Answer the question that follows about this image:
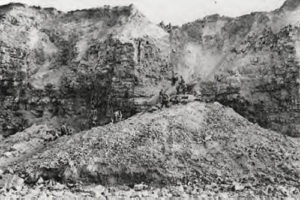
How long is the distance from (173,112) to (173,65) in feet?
23.7

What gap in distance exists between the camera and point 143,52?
26.0 meters

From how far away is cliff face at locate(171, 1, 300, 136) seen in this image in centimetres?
2155

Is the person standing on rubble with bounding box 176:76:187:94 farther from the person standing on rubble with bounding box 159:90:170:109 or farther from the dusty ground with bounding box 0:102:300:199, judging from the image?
the dusty ground with bounding box 0:102:300:199

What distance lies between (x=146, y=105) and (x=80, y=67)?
17.2 ft

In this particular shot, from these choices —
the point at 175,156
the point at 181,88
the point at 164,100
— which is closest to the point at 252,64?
the point at 181,88

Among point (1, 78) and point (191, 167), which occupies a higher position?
point (1, 78)

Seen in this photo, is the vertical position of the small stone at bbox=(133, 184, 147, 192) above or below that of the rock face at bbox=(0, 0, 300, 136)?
below

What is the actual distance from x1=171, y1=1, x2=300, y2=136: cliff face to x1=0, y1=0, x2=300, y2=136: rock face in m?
0.05

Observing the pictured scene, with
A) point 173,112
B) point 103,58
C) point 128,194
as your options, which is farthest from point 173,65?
point 128,194

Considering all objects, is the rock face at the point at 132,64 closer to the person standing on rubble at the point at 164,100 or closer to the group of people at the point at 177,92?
the group of people at the point at 177,92

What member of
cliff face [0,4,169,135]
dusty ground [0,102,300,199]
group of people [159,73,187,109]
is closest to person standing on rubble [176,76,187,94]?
group of people [159,73,187,109]

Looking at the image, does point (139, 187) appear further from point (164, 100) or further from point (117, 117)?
point (117, 117)

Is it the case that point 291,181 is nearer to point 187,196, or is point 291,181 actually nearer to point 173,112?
point 187,196

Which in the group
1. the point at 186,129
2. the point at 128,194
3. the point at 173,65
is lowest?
the point at 128,194
